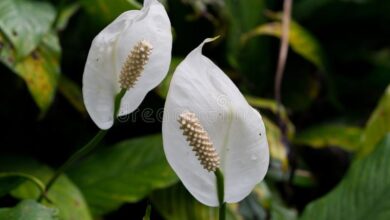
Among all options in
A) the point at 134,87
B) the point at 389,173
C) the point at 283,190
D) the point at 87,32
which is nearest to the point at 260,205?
the point at 283,190

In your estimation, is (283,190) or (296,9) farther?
(296,9)

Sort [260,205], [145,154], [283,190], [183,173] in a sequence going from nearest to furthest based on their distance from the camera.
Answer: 1. [183,173]
2. [145,154]
3. [260,205]
4. [283,190]

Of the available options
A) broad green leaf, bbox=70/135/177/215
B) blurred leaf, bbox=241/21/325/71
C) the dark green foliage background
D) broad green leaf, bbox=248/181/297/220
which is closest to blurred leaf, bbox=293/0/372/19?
the dark green foliage background

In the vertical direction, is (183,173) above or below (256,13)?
above

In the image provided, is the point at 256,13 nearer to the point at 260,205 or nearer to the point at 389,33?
the point at 389,33

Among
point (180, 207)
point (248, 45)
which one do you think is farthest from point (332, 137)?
point (180, 207)

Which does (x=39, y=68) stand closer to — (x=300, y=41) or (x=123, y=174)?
(x=123, y=174)

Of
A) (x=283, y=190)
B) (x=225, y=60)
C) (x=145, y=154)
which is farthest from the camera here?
(x=225, y=60)
